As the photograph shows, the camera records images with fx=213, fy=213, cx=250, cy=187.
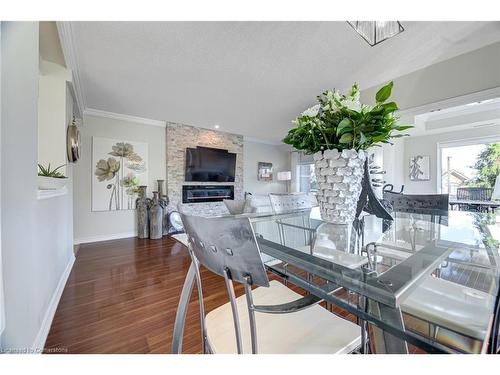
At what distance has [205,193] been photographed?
17.1ft

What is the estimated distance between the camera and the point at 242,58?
7.84ft

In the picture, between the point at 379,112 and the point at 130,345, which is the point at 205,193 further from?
the point at 379,112

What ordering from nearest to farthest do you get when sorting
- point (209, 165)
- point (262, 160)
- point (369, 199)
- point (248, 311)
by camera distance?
point (248, 311)
point (369, 199)
point (209, 165)
point (262, 160)

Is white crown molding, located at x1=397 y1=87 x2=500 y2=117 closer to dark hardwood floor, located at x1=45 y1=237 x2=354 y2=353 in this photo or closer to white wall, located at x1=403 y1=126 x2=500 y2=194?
dark hardwood floor, located at x1=45 y1=237 x2=354 y2=353

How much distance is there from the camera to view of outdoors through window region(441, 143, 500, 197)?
4.56 m

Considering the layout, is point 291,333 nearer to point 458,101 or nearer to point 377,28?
point 377,28

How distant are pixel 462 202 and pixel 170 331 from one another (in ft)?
20.6

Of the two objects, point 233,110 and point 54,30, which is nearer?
point 54,30

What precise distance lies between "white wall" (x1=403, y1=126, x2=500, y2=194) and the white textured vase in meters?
5.83

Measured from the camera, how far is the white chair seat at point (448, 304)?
0.62 meters

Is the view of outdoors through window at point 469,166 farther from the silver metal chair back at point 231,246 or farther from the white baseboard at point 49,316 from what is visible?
the white baseboard at point 49,316

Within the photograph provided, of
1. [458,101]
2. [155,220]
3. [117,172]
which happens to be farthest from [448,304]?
[117,172]

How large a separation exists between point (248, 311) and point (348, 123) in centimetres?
86
